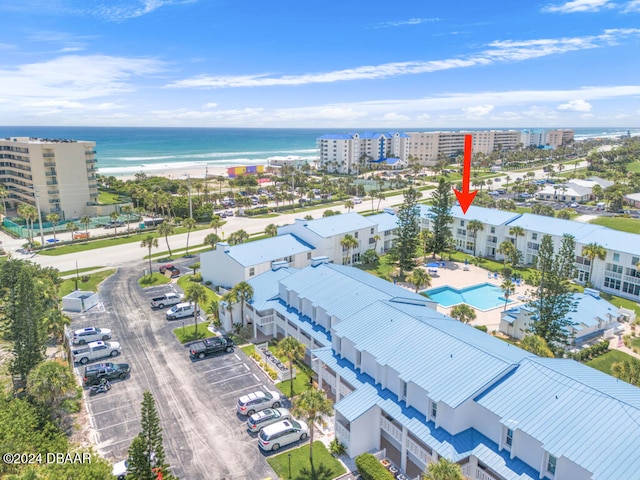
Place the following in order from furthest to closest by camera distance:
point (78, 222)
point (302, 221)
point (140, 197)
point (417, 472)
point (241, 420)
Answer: point (140, 197) → point (78, 222) → point (302, 221) → point (241, 420) → point (417, 472)

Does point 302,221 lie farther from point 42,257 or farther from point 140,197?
point 140,197

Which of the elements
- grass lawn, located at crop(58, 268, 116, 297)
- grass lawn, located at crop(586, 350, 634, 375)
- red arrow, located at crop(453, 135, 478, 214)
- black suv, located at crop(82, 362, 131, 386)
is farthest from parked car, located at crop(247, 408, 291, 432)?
grass lawn, located at crop(58, 268, 116, 297)

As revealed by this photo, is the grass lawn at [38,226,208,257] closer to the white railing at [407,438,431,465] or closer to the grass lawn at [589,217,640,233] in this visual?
the white railing at [407,438,431,465]

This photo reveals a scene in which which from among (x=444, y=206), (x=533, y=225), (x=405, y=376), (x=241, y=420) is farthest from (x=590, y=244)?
(x=241, y=420)

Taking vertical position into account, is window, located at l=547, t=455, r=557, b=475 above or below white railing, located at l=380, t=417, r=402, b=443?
above

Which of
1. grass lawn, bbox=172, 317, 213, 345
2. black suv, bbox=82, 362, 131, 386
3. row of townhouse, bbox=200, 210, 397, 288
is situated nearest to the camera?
black suv, bbox=82, 362, 131, 386

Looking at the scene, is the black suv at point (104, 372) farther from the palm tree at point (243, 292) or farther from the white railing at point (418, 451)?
the white railing at point (418, 451)

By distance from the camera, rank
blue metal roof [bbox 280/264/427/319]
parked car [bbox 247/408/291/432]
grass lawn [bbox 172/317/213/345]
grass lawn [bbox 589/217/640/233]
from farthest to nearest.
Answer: grass lawn [bbox 589/217/640/233] < grass lawn [bbox 172/317/213/345] < blue metal roof [bbox 280/264/427/319] < parked car [bbox 247/408/291/432]
